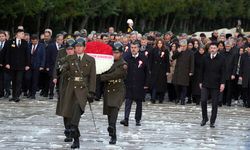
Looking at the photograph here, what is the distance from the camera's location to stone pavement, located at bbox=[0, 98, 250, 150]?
14461mm

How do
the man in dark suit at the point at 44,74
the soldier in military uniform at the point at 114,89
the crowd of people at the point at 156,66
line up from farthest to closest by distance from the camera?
1. the man in dark suit at the point at 44,74
2. the crowd of people at the point at 156,66
3. the soldier in military uniform at the point at 114,89

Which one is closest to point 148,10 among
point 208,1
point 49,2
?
point 208,1

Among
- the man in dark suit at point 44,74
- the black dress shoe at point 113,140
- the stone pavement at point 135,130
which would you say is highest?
the man in dark suit at point 44,74

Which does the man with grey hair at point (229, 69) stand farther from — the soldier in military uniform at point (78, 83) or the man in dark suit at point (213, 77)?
the soldier in military uniform at point (78, 83)

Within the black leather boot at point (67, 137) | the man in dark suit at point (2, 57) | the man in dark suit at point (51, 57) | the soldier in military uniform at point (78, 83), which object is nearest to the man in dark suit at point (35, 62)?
the man in dark suit at point (51, 57)

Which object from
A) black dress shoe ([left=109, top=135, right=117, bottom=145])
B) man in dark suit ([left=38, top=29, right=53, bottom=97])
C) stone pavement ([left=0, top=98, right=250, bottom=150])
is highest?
man in dark suit ([left=38, top=29, right=53, bottom=97])

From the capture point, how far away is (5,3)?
45.0 meters

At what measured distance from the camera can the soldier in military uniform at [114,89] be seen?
578 inches

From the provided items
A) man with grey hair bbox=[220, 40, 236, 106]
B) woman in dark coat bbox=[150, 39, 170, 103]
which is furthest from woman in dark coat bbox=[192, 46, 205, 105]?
woman in dark coat bbox=[150, 39, 170, 103]

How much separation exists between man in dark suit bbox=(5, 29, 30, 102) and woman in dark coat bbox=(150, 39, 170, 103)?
13.9ft

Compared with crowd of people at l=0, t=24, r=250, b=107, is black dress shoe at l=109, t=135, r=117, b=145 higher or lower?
lower

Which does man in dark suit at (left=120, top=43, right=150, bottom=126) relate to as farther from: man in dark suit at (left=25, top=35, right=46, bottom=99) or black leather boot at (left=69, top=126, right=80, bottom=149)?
man in dark suit at (left=25, top=35, right=46, bottom=99)

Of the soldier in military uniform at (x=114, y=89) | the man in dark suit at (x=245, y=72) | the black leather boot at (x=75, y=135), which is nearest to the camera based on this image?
the black leather boot at (x=75, y=135)

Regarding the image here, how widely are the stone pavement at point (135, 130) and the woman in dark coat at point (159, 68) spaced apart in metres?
1.94
